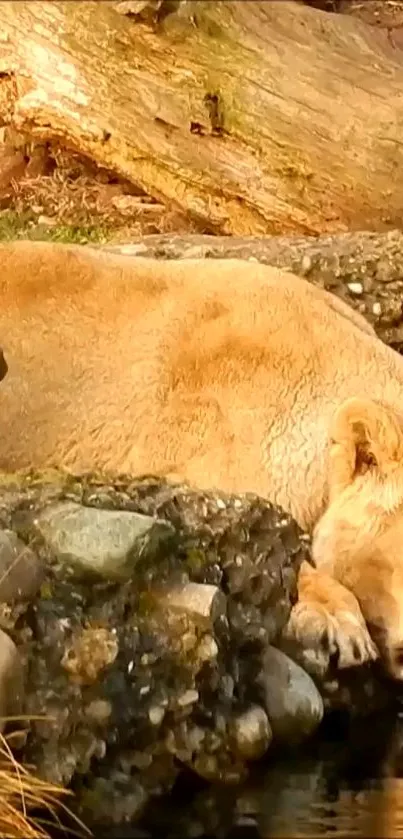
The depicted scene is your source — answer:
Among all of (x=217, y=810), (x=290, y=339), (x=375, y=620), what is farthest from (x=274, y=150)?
(x=217, y=810)

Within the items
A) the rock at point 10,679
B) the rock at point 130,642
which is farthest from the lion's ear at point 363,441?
the rock at point 10,679

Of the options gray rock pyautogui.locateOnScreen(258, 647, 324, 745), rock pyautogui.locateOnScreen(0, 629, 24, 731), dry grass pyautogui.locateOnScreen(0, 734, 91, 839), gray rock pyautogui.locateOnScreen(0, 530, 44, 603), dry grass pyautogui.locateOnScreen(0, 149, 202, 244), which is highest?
gray rock pyautogui.locateOnScreen(0, 530, 44, 603)

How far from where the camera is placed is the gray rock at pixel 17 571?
11.6ft

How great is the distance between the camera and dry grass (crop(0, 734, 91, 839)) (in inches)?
126

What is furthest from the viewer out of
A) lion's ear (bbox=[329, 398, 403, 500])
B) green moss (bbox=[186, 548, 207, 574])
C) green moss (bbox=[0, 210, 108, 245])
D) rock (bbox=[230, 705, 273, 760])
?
green moss (bbox=[0, 210, 108, 245])

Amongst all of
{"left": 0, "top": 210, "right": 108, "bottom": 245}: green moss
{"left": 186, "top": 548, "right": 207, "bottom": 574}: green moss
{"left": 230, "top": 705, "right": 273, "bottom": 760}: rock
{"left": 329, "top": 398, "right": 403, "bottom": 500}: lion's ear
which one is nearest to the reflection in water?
{"left": 230, "top": 705, "right": 273, "bottom": 760}: rock

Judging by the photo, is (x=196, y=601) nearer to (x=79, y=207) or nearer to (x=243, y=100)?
(x=243, y=100)

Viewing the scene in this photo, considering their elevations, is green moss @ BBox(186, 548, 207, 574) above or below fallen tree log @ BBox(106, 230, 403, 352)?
above

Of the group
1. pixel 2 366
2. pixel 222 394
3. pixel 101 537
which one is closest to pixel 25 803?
pixel 101 537

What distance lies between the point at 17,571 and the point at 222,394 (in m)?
1.18

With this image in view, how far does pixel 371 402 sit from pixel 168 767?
46.9 inches

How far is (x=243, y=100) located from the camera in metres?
6.88

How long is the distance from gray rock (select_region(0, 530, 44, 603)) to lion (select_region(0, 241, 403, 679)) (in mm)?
940

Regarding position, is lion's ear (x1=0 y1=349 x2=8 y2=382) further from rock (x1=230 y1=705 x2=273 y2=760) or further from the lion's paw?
rock (x1=230 y1=705 x2=273 y2=760)
